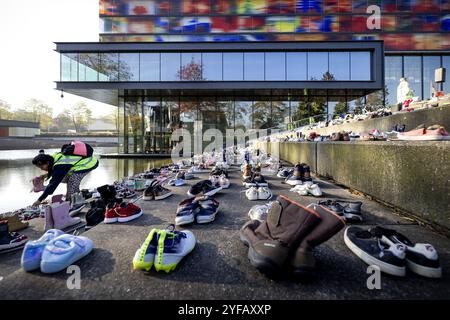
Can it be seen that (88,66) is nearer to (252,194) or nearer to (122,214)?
(122,214)

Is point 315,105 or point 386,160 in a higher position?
point 315,105

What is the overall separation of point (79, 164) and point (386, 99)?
29.1 meters

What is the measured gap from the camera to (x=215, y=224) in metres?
2.87

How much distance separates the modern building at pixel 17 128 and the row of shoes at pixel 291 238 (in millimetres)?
68017

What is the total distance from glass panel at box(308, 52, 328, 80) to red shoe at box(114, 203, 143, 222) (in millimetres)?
20798

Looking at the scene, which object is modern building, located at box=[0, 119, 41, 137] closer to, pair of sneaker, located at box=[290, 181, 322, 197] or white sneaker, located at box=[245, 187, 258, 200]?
white sneaker, located at box=[245, 187, 258, 200]

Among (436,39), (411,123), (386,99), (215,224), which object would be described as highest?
(436,39)

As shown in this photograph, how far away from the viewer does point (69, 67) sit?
2025 centimetres

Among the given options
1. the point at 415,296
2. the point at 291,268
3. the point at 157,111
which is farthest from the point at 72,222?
the point at 157,111

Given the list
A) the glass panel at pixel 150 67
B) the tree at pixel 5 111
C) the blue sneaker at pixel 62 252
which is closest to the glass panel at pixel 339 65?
the glass panel at pixel 150 67

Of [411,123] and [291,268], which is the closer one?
[291,268]

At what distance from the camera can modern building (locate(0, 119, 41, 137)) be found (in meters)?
51.3

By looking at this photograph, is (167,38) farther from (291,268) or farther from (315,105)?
(291,268)

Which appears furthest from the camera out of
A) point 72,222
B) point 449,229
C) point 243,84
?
point 243,84
